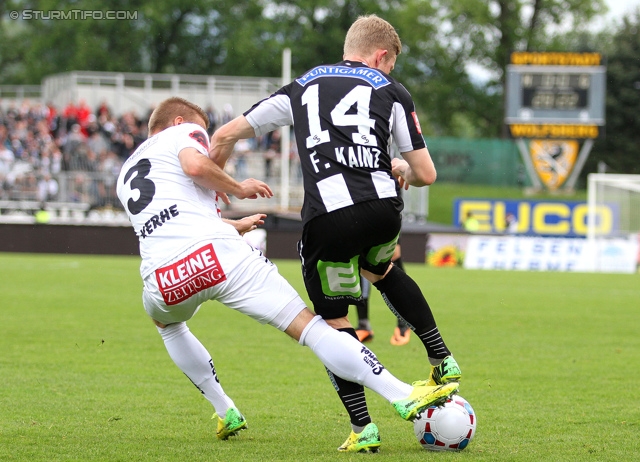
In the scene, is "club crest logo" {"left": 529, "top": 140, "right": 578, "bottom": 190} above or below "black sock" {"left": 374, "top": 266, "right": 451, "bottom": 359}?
below

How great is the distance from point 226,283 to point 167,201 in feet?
1.75

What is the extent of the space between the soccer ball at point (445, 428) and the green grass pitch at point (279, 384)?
74mm

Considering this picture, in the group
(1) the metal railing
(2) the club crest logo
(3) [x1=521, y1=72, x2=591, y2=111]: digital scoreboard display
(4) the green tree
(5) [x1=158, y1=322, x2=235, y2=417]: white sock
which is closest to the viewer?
(5) [x1=158, y1=322, x2=235, y2=417]: white sock

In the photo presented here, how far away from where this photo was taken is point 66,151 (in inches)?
1083

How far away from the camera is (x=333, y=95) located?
455 centimetres

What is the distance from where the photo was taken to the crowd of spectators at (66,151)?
84.6 ft

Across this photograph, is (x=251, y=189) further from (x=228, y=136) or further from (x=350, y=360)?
(x=350, y=360)

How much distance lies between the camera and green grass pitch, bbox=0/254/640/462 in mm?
4762

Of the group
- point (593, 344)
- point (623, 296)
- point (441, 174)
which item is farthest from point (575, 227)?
point (593, 344)

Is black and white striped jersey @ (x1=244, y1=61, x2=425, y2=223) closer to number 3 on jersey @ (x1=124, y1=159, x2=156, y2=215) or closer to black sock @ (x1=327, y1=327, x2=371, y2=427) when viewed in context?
number 3 on jersey @ (x1=124, y1=159, x2=156, y2=215)

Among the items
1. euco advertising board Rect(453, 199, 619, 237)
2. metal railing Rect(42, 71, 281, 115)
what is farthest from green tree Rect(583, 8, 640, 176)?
metal railing Rect(42, 71, 281, 115)

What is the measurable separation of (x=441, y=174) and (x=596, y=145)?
9.77 m

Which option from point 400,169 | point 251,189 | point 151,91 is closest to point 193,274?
point 251,189

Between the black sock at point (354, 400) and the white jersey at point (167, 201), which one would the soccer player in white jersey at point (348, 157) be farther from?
the white jersey at point (167, 201)
